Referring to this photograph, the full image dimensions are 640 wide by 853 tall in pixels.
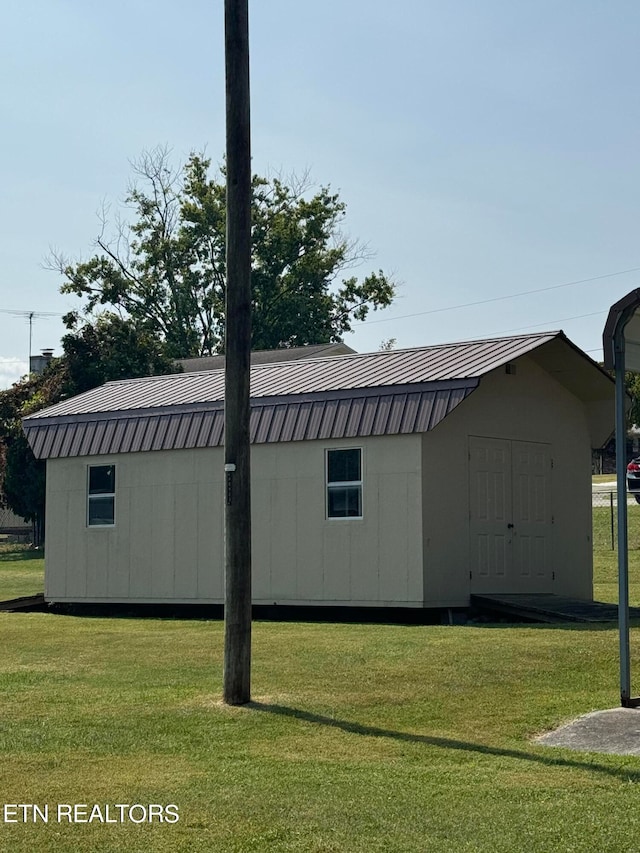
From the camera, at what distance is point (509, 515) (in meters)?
19.5

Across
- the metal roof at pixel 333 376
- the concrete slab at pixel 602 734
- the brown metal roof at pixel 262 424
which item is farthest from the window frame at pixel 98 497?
the concrete slab at pixel 602 734

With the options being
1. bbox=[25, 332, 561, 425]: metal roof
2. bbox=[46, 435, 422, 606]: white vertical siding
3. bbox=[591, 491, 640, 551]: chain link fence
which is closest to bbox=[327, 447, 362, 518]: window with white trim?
bbox=[46, 435, 422, 606]: white vertical siding

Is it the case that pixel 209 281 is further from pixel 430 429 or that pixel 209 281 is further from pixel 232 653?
pixel 232 653

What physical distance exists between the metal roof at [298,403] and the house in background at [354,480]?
0.03m

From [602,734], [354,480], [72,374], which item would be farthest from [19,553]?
[602,734]

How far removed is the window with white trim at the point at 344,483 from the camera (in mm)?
18625

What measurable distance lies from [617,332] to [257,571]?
1042 cm

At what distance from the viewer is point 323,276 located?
59.4m

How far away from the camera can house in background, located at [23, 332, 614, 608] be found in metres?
18.1

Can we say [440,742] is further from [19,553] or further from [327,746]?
[19,553]

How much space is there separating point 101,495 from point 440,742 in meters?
13.5

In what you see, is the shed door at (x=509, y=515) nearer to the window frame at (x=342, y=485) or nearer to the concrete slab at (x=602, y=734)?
the window frame at (x=342, y=485)

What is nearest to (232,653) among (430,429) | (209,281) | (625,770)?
(625,770)

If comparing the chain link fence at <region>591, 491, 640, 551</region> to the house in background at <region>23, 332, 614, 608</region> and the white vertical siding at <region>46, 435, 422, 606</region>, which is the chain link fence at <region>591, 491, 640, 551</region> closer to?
the house in background at <region>23, 332, 614, 608</region>
